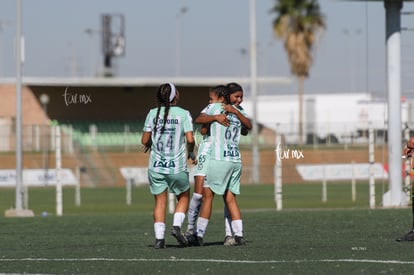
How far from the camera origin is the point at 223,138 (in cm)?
1412

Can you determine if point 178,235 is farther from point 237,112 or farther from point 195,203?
point 237,112

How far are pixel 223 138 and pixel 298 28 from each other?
49339 millimetres

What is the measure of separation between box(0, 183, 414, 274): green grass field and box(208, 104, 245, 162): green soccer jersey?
1054 millimetres

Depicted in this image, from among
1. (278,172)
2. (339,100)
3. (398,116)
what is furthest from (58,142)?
(339,100)

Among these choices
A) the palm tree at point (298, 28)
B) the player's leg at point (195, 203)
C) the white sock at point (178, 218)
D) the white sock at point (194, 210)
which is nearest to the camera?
the white sock at point (178, 218)

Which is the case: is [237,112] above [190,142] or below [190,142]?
above

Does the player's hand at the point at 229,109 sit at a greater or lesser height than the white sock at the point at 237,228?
greater

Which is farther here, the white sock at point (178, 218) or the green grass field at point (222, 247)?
the white sock at point (178, 218)

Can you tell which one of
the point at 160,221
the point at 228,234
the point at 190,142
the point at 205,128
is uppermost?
the point at 205,128

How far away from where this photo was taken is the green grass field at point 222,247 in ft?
37.8

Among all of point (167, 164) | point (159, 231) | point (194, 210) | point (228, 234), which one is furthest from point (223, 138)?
point (159, 231)

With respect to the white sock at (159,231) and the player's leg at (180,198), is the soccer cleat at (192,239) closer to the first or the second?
the player's leg at (180,198)

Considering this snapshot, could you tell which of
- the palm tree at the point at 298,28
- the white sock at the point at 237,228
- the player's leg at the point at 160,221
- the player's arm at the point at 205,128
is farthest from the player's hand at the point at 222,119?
the palm tree at the point at 298,28

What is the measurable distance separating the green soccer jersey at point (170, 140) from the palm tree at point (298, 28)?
4668 centimetres
